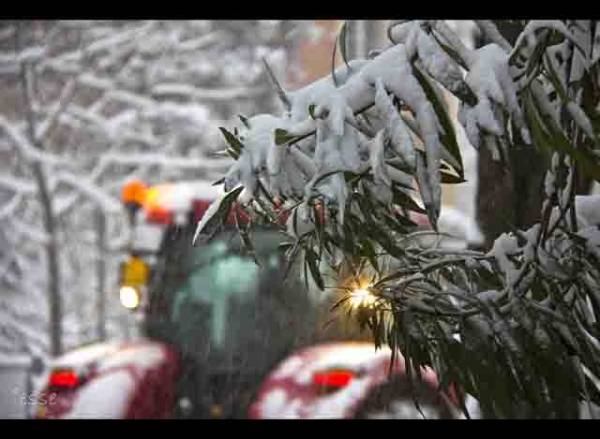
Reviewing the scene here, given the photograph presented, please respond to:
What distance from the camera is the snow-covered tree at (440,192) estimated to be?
211cm

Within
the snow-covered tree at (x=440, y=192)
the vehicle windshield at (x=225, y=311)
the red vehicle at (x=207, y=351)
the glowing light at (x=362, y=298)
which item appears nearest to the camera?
the snow-covered tree at (x=440, y=192)

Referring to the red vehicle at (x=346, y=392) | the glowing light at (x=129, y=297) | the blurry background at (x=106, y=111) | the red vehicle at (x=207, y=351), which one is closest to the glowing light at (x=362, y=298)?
the red vehicle at (x=346, y=392)

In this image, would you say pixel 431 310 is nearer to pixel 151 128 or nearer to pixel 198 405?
pixel 198 405

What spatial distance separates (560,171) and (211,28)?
15.7 metres

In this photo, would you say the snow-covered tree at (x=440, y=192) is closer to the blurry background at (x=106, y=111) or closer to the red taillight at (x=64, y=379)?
the red taillight at (x=64, y=379)

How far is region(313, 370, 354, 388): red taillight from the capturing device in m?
7.03

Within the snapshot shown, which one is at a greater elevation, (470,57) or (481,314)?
(470,57)

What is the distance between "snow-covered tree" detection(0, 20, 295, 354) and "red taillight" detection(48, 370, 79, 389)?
9.35 m

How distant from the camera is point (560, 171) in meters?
2.29

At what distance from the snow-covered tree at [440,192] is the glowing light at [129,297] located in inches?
249

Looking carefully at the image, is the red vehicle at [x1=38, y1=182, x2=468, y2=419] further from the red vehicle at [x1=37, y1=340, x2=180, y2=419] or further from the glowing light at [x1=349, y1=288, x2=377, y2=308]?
the glowing light at [x1=349, y1=288, x2=377, y2=308]

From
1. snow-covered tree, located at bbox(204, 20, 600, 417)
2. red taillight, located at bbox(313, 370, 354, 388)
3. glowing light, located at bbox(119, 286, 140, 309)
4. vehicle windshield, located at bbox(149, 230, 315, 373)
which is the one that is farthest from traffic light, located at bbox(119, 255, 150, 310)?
snow-covered tree, located at bbox(204, 20, 600, 417)

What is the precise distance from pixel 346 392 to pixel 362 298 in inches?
169
